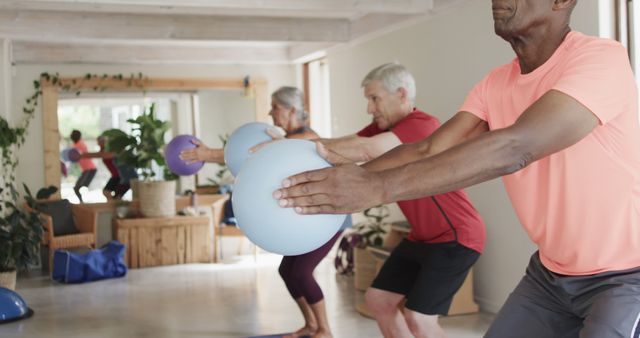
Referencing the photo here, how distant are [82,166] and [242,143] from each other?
19.6ft

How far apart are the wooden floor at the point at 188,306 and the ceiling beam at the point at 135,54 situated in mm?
2620

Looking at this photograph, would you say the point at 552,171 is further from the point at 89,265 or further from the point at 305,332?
the point at 89,265

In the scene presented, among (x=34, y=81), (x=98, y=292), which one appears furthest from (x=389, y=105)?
(x=34, y=81)

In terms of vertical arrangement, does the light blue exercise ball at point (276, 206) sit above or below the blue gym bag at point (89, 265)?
above

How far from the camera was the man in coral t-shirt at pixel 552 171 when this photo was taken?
1435 millimetres

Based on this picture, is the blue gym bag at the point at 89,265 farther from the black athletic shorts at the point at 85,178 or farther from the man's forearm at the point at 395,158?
the man's forearm at the point at 395,158

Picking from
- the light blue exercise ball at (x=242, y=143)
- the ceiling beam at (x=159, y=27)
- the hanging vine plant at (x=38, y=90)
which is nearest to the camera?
the light blue exercise ball at (x=242, y=143)

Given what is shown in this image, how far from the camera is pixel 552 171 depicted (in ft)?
5.79

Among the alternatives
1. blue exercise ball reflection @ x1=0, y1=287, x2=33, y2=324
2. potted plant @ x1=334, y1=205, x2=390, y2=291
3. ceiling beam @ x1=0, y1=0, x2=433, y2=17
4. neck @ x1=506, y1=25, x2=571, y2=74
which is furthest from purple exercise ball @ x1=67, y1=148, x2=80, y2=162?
neck @ x1=506, y1=25, x2=571, y2=74

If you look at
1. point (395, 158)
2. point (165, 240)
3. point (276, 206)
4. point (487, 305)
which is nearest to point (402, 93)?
point (395, 158)

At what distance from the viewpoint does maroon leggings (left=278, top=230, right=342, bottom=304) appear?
4.38 meters

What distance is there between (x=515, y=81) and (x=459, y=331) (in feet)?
11.4

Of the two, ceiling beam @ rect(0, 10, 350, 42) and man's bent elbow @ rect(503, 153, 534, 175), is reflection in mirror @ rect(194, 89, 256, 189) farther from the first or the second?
man's bent elbow @ rect(503, 153, 534, 175)

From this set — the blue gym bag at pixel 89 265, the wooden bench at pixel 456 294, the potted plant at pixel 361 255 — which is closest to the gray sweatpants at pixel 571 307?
the wooden bench at pixel 456 294
